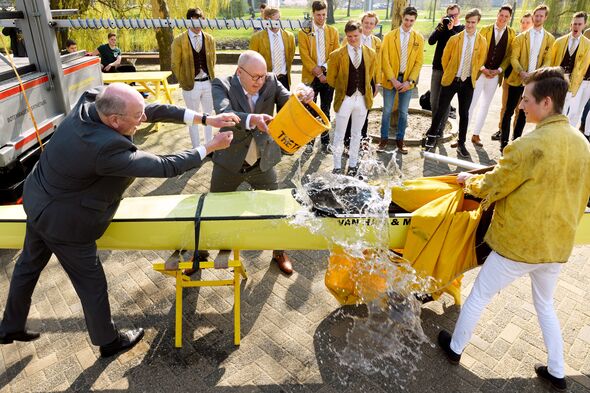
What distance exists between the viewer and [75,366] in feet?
10.2

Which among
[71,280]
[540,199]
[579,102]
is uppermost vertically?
[540,199]

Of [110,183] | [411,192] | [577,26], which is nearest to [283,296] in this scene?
[411,192]

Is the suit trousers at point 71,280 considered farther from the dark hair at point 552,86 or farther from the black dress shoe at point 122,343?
the dark hair at point 552,86

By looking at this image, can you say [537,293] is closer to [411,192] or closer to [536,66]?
[411,192]

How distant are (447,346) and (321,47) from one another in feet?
17.3

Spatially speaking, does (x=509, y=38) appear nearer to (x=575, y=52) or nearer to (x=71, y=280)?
(x=575, y=52)

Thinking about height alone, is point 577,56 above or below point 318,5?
below

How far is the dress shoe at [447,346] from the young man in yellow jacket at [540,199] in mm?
397

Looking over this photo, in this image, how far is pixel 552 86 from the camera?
8.01ft

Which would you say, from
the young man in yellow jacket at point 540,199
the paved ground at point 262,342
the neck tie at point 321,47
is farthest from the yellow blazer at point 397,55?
the young man in yellow jacket at point 540,199


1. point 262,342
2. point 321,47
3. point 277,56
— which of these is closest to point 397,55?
point 321,47

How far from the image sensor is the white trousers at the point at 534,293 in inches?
108

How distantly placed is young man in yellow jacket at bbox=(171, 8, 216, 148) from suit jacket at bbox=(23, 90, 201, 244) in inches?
152

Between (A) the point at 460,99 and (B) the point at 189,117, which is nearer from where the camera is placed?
(B) the point at 189,117
